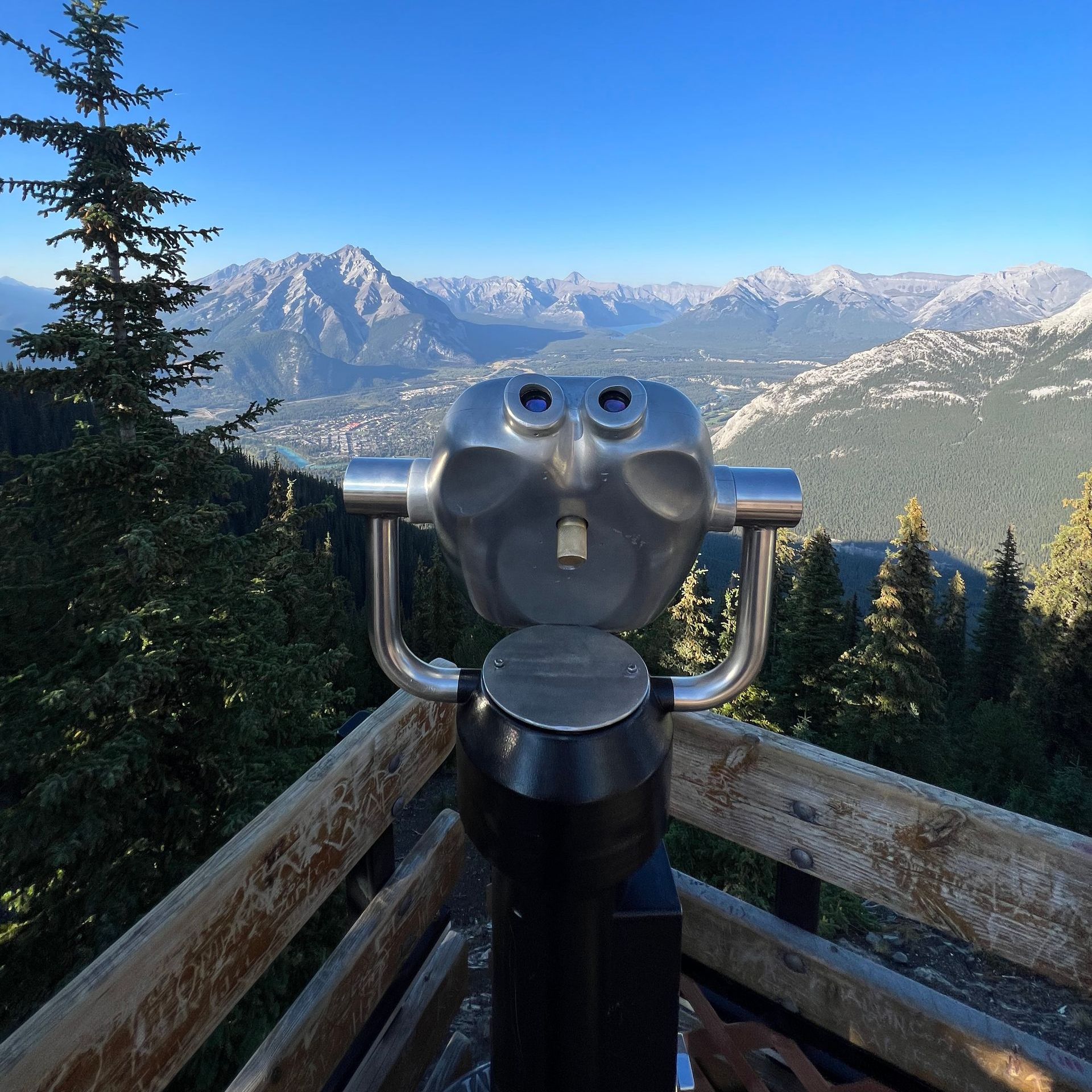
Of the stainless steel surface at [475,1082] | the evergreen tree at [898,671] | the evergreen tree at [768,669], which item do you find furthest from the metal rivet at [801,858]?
the evergreen tree at [898,671]

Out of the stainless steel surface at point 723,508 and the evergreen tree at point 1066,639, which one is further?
the evergreen tree at point 1066,639

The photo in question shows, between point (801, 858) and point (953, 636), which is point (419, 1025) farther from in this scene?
point (953, 636)

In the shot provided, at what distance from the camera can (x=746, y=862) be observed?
6.82 meters

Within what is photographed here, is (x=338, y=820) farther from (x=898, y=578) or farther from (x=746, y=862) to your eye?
(x=898, y=578)

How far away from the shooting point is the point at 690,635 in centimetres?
1599

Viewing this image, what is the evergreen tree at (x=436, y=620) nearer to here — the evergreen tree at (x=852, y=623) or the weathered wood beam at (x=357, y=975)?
the evergreen tree at (x=852, y=623)

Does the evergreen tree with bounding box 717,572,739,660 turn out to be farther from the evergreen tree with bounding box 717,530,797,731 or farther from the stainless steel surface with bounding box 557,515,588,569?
the stainless steel surface with bounding box 557,515,588,569

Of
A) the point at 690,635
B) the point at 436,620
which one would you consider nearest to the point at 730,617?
the point at 690,635

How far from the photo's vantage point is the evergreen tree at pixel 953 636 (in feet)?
82.6

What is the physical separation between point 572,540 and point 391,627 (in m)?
0.36

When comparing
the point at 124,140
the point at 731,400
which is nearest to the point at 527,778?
the point at 124,140

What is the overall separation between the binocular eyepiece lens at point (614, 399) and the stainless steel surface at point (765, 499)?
201mm

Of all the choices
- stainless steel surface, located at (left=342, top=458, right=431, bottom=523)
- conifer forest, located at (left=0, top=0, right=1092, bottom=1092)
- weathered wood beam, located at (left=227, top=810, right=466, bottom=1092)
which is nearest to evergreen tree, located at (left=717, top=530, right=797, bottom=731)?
conifer forest, located at (left=0, top=0, right=1092, bottom=1092)

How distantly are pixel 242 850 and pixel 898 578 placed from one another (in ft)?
49.6
